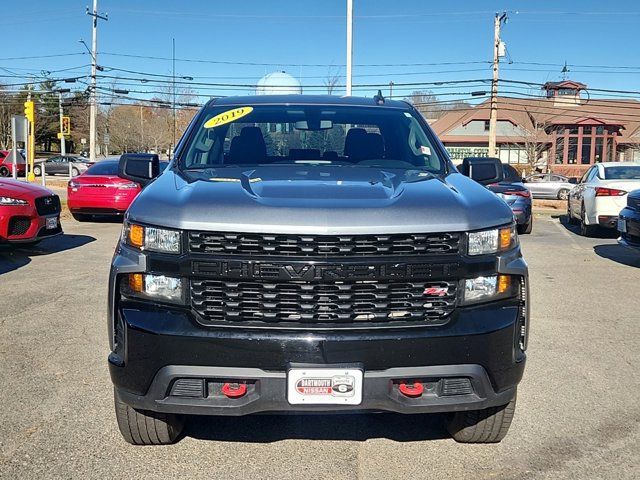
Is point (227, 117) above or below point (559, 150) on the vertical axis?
above

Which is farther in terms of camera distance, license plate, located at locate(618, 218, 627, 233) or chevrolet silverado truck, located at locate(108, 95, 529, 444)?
license plate, located at locate(618, 218, 627, 233)

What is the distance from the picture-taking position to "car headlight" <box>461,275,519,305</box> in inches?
117

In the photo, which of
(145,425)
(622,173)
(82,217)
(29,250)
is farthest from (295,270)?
(82,217)

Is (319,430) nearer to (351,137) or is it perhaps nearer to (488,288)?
(488,288)

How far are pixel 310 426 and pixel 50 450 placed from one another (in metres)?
1.38

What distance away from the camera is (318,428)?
3.78 meters

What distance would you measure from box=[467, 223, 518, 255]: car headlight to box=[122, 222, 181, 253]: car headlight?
1.29 metres

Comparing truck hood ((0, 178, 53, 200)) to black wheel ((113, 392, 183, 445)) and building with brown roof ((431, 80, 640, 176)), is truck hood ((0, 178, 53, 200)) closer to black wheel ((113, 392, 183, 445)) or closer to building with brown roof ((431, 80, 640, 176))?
black wheel ((113, 392, 183, 445))

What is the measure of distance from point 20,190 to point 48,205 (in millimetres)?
490

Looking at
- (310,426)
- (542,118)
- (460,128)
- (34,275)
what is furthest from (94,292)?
(460,128)

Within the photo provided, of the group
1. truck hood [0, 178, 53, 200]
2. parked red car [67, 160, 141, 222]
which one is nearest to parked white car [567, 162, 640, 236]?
parked red car [67, 160, 141, 222]

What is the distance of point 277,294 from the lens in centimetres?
287

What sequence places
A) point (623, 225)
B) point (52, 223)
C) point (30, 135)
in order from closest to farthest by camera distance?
point (623, 225) < point (52, 223) < point (30, 135)

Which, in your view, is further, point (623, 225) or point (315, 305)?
point (623, 225)
